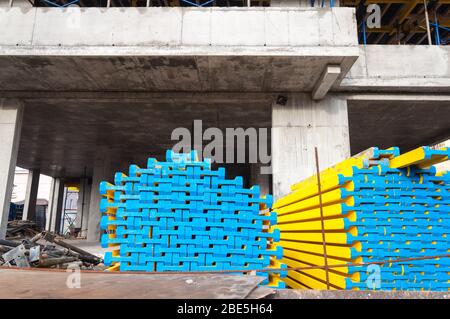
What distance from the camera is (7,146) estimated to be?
9.12 m

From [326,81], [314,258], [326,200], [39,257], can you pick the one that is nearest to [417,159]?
[326,200]

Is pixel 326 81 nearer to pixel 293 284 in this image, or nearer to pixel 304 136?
pixel 304 136

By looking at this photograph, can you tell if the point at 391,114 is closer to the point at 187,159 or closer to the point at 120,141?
the point at 187,159

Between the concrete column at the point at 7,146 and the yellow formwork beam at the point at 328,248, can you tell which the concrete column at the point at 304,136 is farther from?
the concrete column at the point at 7,146

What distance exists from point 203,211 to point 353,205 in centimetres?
208

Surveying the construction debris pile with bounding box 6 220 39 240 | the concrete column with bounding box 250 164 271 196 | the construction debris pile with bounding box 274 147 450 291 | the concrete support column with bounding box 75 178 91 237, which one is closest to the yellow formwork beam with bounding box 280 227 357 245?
the construction debris pile with bounding box 274 147 450 291

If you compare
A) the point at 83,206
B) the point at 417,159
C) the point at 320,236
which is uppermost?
the point at 83,206

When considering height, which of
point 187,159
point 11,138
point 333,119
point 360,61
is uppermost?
point 360,61

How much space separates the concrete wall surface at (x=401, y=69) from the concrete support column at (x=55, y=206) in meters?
26.1

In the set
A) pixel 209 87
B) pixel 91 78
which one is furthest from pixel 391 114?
pixel 91 78

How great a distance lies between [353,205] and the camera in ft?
14.0

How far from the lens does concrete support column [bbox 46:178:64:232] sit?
26562 millimetres

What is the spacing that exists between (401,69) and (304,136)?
346 cm

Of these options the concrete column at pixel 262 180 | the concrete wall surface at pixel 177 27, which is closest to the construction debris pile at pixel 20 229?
the concrete wall surface at pixel 177 27
